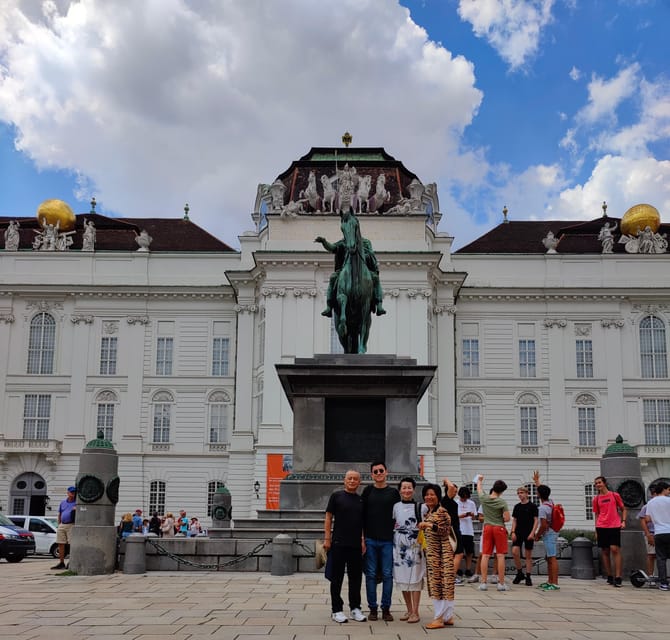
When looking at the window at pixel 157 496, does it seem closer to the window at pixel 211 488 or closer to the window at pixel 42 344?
the window at pixel 211 488

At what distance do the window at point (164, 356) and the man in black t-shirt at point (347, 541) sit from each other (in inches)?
1547

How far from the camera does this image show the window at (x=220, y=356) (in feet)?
160

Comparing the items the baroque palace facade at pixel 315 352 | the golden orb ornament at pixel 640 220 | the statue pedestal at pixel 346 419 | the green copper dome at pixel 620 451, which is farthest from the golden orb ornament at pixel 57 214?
the green copper dome at pixel 620 451

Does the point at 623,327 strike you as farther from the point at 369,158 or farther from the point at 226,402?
the point at 226,402

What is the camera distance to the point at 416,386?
18.5 meters

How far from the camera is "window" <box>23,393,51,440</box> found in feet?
158

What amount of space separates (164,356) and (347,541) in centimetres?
3972

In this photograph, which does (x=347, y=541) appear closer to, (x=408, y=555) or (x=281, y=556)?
(x=408, y=555)

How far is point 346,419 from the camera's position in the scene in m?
18.8

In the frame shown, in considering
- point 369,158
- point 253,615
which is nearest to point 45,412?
point 369,158

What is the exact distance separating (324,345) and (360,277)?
Answer: 2458 cm

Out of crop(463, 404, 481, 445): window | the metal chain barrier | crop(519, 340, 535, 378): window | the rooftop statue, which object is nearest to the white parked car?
the metal chain barrier

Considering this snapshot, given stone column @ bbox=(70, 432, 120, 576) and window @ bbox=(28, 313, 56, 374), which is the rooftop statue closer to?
stone column @ bbox=(70, 432, 120, 576)

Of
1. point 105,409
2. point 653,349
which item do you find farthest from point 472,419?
point 105,409
